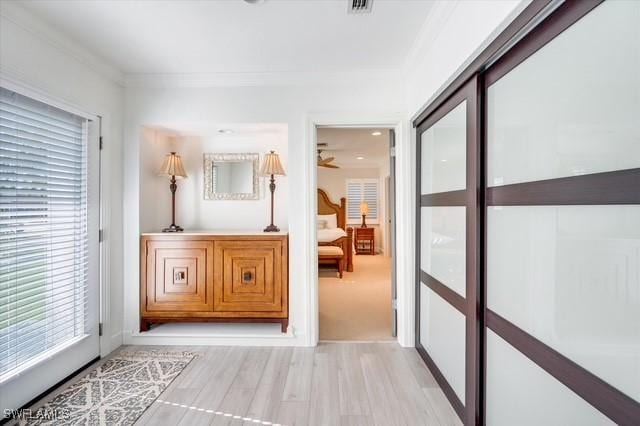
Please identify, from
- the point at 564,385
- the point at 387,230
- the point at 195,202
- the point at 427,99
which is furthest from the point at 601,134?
the point at 387,230

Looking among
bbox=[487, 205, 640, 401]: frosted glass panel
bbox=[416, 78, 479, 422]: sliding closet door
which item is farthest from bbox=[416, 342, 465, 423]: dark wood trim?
bbox=[487, 205, 640, 401]: frosted glass panel

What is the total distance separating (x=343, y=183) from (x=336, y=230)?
8.25 feet

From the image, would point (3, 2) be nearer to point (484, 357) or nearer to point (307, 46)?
point (307, 46)

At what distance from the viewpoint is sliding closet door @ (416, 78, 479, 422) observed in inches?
68.2

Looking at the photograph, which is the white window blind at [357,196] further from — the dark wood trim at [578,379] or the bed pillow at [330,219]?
the dark wood trim at [578,379]

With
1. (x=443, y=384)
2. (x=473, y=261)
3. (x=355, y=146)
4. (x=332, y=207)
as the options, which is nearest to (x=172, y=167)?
(x=473, y=261)

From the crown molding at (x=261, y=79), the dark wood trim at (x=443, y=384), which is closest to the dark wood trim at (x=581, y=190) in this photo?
the dark wood trim at (x=443, y=384)

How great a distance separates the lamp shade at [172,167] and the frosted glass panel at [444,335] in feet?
8.79

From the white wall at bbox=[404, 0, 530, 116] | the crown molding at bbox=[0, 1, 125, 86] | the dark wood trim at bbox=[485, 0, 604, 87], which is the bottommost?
the dark wood trim at bbox=[485, 0, 604, 87]

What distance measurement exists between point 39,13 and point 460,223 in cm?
307

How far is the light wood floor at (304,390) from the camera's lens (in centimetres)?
190

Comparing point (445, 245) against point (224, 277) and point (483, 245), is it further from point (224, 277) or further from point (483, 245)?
point (224, 277)

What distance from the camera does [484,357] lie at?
64.6 inches

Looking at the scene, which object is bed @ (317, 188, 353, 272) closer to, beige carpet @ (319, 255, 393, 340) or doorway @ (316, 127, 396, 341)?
doorway @ (316, 127, 396, 341)
